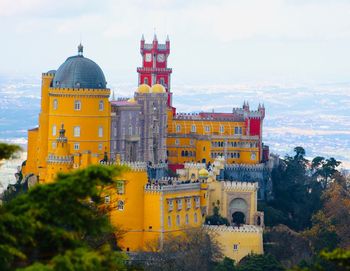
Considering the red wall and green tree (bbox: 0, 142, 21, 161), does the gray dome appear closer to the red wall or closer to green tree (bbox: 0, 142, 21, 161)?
the red wall

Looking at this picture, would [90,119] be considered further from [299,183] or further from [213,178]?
[299,183]

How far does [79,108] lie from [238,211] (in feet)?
35.1

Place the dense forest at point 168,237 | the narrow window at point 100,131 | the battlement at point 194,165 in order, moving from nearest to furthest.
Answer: the dense forest at point 168,237 → the narrow window at point 100,131 → the battlement at point 194,165

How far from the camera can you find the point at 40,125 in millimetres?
86625

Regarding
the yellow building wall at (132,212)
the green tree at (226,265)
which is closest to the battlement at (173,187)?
the yellow building wall at (132,212)

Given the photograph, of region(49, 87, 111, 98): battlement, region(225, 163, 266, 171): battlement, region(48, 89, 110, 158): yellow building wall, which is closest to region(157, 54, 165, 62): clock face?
region(225, 163, 266, 171): battlement

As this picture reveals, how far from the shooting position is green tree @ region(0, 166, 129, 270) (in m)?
38.1

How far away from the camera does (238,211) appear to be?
276ft

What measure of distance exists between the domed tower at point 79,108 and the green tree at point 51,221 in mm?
43882

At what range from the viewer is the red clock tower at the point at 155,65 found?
100625mm

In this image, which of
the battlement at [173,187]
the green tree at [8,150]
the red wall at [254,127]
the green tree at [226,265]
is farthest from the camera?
the red wall at [254,127]

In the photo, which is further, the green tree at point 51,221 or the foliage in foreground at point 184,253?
the foliage in foreground at point 184,253

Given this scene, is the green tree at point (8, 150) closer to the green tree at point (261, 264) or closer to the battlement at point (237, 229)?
the green tree at point (261, 264)

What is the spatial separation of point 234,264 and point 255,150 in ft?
68.5
